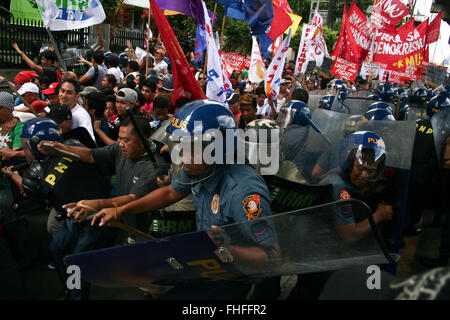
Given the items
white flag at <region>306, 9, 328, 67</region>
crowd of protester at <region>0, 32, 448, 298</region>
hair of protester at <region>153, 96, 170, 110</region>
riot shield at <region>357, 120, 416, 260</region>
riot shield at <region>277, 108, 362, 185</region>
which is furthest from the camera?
white flag at <region>306, 9, 328, 67</region>

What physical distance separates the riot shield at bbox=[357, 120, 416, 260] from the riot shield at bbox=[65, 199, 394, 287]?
111 cm

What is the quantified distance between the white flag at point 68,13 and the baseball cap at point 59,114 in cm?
162

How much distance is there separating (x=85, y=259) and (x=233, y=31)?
1050 inches

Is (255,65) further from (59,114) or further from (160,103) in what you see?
(59,114)

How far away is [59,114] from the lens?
4.43 meters

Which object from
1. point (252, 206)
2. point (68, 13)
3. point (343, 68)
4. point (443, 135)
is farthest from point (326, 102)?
point (252, 206)

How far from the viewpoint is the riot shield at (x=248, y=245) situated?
1.39 m

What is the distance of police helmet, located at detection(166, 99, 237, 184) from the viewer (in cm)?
217

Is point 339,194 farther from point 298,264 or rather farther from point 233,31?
point 233,31

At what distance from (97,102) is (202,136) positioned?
145 inches

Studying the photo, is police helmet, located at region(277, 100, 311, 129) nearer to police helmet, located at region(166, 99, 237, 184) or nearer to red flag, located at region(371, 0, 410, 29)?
police helmet, located at region(166, 99, 237, 184)

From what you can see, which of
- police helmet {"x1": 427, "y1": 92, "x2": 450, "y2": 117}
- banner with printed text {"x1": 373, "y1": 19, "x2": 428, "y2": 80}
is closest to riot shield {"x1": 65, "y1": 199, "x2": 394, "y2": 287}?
police helmet {"x1": 427, "y1": 92, "x2": 450, "y2": 117}

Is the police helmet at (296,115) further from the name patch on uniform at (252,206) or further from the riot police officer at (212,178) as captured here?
the name patch on uniform at (252,206)

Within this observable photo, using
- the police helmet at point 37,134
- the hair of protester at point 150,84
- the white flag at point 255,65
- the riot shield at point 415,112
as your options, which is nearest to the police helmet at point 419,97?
the riot shield at point 415,112
